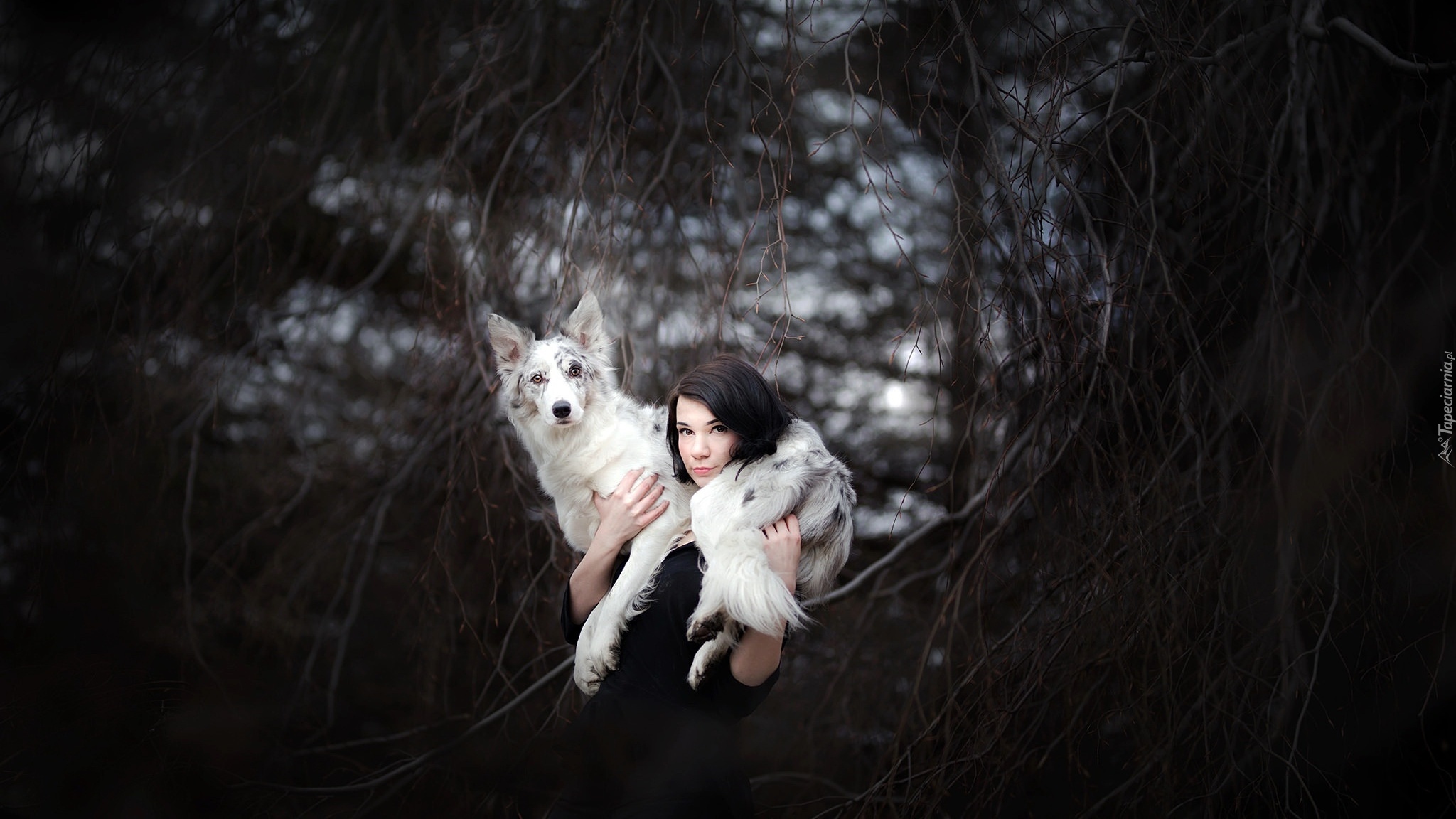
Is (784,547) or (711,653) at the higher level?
(784,547)

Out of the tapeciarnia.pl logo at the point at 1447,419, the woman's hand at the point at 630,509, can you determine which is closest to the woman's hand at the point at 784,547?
the woman's hand at the point at 630,509

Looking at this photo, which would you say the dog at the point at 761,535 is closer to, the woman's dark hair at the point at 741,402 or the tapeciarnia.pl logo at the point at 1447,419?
the woman's dark hair at the point at 741,402

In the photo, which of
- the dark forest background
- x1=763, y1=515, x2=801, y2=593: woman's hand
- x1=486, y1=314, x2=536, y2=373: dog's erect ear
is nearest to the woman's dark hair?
x1=763, y1=515, x2=801, y2=593: woman's hand

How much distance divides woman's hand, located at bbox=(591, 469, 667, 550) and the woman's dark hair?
0.53ft

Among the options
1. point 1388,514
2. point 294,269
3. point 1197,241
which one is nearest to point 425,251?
point 294,269

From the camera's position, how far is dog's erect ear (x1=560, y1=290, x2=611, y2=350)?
166 cm

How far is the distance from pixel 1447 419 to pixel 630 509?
5.51 feet

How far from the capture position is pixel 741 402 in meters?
1.48

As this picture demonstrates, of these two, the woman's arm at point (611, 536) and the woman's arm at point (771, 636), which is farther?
the woman's arm at point (611, 536)

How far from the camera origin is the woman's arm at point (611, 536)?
1.54 meters

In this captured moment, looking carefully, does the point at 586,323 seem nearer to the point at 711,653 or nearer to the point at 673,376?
the point at 673,376

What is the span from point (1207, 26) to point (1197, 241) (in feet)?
1.39

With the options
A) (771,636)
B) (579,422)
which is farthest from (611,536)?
(771,636)

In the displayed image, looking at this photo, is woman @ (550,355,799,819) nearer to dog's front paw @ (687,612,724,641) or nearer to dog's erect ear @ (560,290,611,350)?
dog's front paw @ (687,612,724,641)
